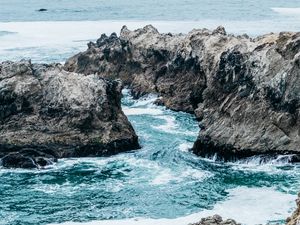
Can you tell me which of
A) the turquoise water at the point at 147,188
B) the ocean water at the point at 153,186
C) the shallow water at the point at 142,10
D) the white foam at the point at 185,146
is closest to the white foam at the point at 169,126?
the ocean water at the point at 153,186

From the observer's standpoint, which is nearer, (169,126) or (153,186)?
(153,186)

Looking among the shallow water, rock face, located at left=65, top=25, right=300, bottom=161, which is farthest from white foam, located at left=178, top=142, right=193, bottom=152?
the shallow water

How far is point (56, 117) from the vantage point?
1838 inches

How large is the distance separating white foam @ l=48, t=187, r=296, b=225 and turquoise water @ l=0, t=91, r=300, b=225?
5cm

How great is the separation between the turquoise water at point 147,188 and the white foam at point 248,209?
0.05 metres

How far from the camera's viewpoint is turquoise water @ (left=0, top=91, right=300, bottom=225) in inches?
1385

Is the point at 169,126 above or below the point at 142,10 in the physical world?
below

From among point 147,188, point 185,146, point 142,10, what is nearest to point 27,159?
point 147,188

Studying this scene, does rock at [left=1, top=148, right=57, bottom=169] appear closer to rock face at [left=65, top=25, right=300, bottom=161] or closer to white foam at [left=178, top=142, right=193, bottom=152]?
white foam at [left=178, top=142, right=193, bottom=152]

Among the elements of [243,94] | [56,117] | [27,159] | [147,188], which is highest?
[243,94]

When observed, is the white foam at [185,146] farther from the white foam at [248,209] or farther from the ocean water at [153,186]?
the white foam at [248,209]

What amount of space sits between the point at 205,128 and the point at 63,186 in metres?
11.6

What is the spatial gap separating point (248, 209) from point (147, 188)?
675cm

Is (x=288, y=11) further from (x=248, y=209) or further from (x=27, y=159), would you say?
(x=248, y=209)
